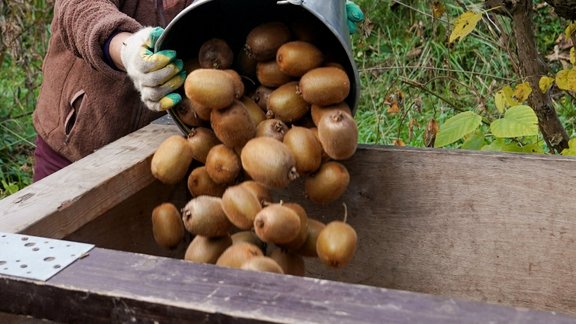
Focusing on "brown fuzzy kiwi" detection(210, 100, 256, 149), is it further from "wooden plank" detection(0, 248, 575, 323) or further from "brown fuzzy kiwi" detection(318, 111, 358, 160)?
"wooden plank" detection(0, 248, 575, 323)

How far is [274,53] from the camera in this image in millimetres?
1443

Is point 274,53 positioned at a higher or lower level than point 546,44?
higher

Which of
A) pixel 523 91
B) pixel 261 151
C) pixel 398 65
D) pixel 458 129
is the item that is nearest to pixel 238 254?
pixel 261 151

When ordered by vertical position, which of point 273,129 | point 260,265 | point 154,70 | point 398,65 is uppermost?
point 154,70

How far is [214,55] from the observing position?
1459 mm

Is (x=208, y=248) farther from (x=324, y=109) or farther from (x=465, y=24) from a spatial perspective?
(x=465, y=24)

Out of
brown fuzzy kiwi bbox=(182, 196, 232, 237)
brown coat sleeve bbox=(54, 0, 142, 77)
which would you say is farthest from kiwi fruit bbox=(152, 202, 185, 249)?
brown coat sleeve bbox=(54, 0, 142, 77)

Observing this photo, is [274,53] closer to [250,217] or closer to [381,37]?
[250,217]

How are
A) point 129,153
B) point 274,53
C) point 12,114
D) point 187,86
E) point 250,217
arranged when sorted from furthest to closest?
point 12,114 < point 129,153 < point 274,53 < point 187,86 < point 250,217

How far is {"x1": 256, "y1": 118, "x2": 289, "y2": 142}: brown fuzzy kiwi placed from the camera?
1.37m

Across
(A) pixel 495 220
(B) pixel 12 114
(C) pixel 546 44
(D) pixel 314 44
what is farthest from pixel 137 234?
(C) pixel 546 44

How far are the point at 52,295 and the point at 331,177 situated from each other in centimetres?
56

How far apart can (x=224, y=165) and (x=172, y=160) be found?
11cm

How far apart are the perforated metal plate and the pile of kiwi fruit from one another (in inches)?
9.3
